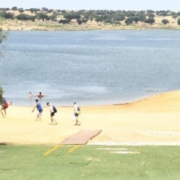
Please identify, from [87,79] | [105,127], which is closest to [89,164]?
[105,127]

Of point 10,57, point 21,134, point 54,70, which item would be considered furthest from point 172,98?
point 10,57

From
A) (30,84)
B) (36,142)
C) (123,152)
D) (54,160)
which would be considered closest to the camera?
(54,160)

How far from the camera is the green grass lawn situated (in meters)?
17.7

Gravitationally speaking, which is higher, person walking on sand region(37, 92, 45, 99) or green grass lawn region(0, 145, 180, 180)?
green grass lawn region(0, 145, 180, 180)

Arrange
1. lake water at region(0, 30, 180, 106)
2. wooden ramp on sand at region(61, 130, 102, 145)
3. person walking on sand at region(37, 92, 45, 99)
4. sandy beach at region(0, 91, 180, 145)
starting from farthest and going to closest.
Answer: lake water at region(0, 30, 180, 106) < person walking on sand at region(37, 92, 45, 99) < sandy beach at region(0, 91, 180, 145) < wooden ramp on sand at region(61, 130, 102, 145)

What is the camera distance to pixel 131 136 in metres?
31.1

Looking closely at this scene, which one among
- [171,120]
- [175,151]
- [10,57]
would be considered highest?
[175,151]

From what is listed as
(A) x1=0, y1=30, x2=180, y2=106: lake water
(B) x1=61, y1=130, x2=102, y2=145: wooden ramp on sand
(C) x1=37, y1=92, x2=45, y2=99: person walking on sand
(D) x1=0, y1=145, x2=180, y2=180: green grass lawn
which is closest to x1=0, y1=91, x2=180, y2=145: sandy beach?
(B) x1=61, y1=130, x2=102, y2=145: wooden ramp on sand

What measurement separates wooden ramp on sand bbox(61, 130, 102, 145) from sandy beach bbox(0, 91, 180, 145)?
12.4 inches

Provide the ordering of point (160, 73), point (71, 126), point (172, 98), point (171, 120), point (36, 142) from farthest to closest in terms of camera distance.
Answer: point (160, 73), point (172, 98), point (171, 120), point (71, 126), point (36, 142)

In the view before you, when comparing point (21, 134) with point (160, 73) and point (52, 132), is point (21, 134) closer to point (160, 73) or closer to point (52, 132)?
point (52, 132)

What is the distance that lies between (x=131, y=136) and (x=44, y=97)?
27.5m

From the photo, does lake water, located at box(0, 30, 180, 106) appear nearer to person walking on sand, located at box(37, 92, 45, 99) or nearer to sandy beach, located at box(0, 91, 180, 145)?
person walking on sand, located at box(37, 92, 45, 99)

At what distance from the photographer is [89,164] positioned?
19578 mm
